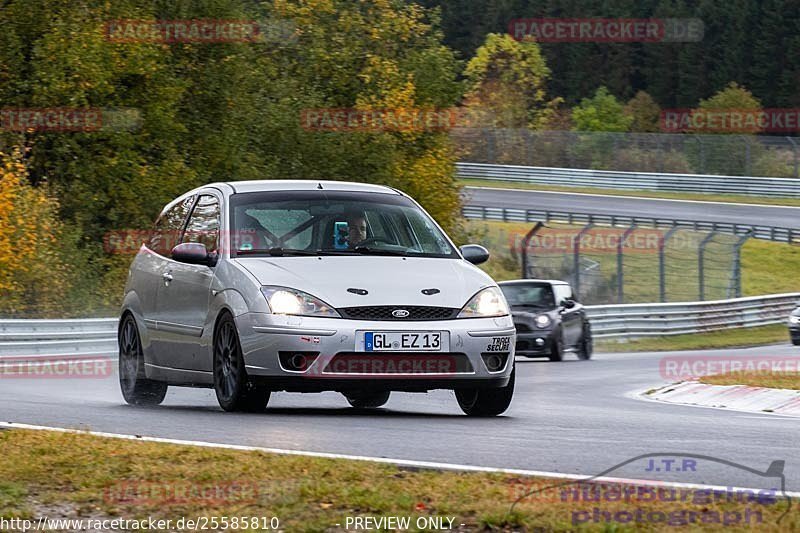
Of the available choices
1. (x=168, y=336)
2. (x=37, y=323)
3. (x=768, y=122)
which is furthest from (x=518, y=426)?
(x=768, y=122)

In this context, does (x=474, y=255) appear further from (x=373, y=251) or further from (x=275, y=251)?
(x=275, y=251)

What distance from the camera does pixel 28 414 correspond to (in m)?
10.6

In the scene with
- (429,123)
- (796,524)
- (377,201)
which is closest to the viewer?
(796,524)

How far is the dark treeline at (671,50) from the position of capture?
108 m

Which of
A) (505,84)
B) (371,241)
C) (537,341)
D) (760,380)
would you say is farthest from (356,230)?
(505,84)

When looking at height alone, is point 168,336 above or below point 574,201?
above

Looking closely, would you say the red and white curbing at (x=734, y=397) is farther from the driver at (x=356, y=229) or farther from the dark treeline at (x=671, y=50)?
the dark treeline at (x=671, y=50)

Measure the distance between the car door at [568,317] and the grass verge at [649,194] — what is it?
36.1 meters

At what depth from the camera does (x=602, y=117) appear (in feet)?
349

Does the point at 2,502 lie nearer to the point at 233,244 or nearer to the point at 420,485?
the point at 420,485

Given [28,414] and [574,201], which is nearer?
[28,414]

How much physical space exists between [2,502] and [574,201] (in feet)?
191

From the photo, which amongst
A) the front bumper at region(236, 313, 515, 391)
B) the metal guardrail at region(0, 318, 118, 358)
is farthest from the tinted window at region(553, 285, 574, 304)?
the front bumper at region(236, 313, 515, 391)

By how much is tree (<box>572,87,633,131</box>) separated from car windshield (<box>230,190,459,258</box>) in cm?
9462
